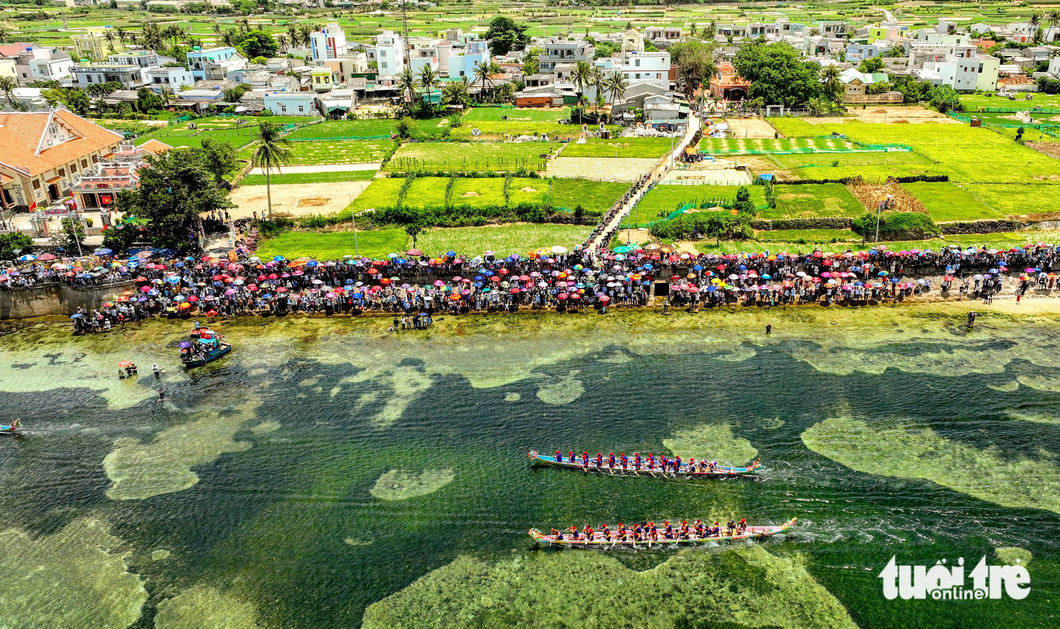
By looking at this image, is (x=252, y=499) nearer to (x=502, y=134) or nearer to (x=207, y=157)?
(x=207, y=157)

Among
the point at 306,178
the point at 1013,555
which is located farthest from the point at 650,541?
the point at 306,178

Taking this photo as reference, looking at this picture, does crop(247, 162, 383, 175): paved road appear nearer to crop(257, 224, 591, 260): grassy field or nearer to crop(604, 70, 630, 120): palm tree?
crop(257, 224, 591, 260): grassy field

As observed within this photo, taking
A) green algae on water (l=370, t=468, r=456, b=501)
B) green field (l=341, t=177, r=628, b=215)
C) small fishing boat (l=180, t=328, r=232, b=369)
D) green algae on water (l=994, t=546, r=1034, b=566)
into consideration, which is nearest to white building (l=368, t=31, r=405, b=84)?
green field (l=341, t=177, r=628, b=215)

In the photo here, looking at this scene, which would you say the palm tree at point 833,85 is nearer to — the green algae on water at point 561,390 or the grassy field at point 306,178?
the grassy field at point 306,178

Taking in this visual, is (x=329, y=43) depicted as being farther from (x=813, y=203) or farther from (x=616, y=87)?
(x=813, y=203)

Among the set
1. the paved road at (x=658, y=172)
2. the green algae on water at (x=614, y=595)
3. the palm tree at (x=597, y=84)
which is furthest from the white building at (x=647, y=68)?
the green algae on water at (x=614, y=595)

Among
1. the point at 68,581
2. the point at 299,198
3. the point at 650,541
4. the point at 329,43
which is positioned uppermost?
the point at 329,43
